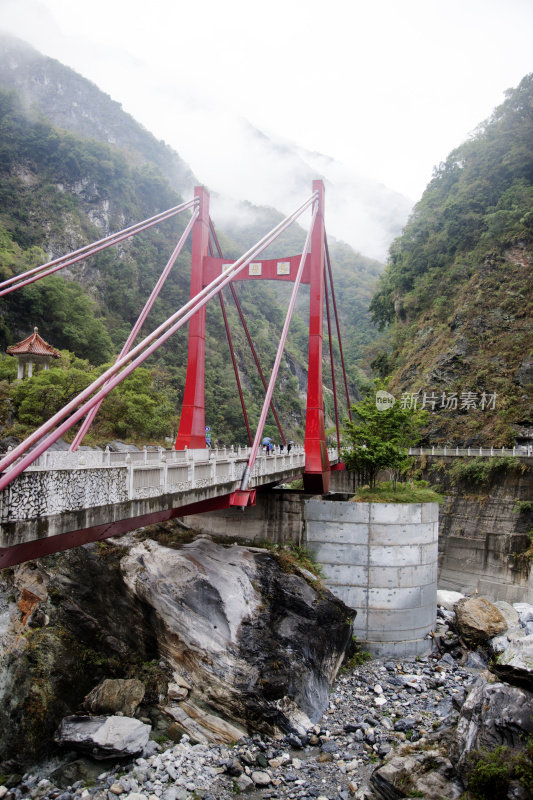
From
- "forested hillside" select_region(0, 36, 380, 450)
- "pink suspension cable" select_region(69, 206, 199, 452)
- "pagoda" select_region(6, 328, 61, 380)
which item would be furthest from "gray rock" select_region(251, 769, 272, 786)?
"pagoda" select_region(6, 328, 61, 380)

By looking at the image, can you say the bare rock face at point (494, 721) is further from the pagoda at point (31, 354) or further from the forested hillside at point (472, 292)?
the pagoda at point (31, 354)

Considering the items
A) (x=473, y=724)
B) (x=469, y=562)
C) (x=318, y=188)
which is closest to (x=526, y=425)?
(x=469, y=562)

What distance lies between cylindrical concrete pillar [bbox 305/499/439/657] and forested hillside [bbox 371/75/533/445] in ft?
41.1

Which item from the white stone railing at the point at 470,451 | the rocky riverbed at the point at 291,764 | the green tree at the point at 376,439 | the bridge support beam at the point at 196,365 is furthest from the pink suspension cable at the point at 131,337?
the white stone railing at the point at 470,451

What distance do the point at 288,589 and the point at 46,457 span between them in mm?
9040

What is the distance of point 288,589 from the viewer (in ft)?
49.4

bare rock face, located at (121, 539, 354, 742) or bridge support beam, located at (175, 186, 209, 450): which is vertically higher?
bridge support beam, located at (175, 186, 209, 450)

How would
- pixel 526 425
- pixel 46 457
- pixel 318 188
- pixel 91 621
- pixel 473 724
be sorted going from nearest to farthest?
pixel 46 457 < pixel 473 724 < pixel 91 621 < pixel 318 188 < pixel 526 425

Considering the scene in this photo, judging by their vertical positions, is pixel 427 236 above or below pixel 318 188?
above

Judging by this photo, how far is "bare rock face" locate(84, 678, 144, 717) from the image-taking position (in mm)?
12238

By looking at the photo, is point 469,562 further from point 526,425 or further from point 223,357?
point 223,357

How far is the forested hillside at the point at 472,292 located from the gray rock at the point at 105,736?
22655 millimetres

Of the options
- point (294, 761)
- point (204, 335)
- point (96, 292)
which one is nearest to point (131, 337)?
point (204, 335)

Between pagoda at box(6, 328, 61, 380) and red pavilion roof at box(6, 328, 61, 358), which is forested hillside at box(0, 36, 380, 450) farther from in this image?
red pavilion roof at box(6, 328, 61, 358)
